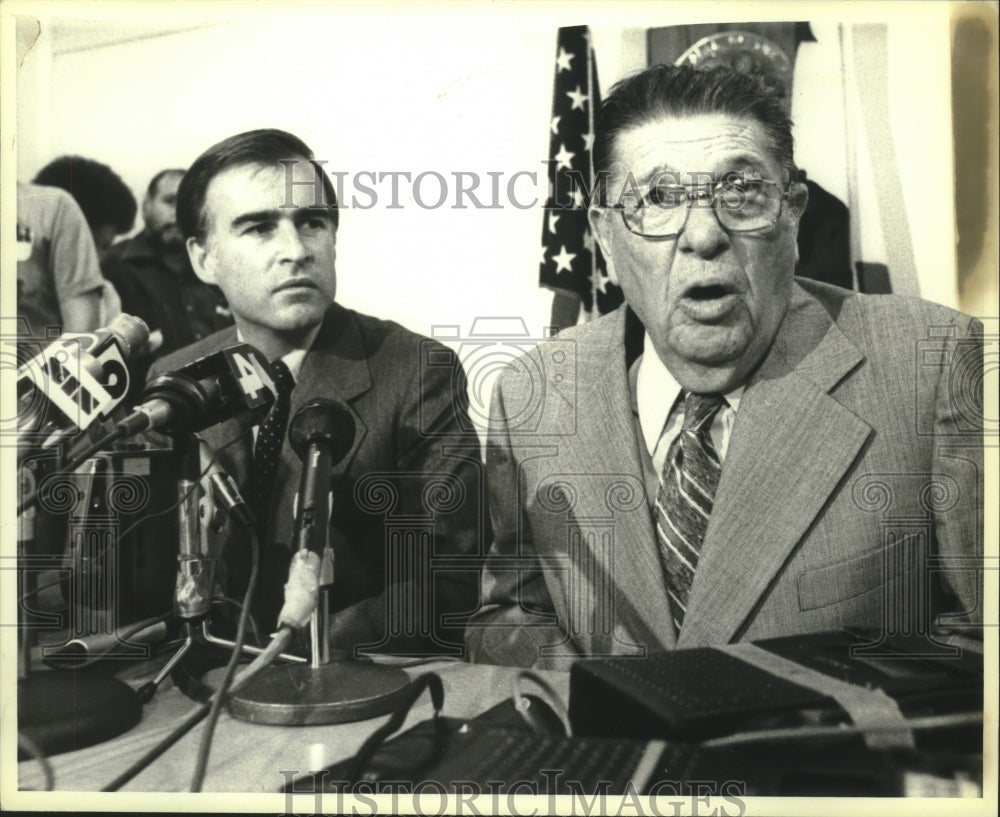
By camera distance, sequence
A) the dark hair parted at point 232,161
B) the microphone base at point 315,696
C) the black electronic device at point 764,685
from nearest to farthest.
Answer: the black electronic device at point 764,685 < the microphone base at point 315,696 < the dark hair parted at point 232,161

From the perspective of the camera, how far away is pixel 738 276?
197 centimetres

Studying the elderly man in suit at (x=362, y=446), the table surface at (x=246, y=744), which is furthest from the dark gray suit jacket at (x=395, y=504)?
the table surface at (x=246, y=744)

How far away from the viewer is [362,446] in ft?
6.70

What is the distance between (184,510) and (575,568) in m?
0.86

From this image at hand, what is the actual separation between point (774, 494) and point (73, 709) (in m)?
1.59

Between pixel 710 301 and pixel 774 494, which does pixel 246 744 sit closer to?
pixel 774 494

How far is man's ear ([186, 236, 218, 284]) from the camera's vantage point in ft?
6.77

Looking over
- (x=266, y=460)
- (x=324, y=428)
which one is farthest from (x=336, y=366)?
(x=266, y=460)

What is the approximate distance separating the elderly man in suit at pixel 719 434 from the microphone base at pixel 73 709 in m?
0.78

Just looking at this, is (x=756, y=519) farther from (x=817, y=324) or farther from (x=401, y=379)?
(x=401, y=379)

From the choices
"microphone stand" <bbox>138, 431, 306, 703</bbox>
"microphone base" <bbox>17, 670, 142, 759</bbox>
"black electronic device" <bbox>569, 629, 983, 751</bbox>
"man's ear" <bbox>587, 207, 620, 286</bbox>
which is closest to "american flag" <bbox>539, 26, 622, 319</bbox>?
"man's ear" <bbox>587, 207, 620, 286</bbox>

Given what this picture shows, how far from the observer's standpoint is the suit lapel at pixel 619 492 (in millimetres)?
2002

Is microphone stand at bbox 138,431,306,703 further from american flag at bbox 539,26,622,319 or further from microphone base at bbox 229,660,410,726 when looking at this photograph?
american flag at bbox 539,26,622,319

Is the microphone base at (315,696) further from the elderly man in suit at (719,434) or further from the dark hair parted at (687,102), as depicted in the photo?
the dark hair parted at (687,102)
